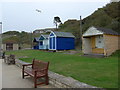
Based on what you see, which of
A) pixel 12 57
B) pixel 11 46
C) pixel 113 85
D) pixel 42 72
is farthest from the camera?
pixel 11 46

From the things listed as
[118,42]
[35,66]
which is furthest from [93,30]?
[35,66]

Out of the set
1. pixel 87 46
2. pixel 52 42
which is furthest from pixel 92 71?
pixel 52 42

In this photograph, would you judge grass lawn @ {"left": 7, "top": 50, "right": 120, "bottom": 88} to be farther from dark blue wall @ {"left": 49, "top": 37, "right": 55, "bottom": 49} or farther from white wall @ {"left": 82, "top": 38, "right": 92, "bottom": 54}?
dark blue wall @ {"left": 49, "top": 37, "right": 55, "bottom": 49}

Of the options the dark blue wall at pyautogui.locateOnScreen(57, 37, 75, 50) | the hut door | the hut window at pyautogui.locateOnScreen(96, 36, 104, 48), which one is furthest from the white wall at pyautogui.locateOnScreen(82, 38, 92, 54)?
the hut door

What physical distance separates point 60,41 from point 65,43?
1.15m

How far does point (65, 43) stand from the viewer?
22.1 metres

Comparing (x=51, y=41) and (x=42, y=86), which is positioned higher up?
(x=51, y=41)

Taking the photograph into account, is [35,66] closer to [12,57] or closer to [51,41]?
[12,57]

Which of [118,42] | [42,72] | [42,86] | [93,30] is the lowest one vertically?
[42,86]

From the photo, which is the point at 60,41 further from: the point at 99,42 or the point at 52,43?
the point at 99,42

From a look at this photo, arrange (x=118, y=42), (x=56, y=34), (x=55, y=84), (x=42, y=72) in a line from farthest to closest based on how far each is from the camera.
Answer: (x=56, y=34), (x=118, y=42), (x=42, y=72), (x=55, y=84)

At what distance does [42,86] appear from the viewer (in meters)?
4.99

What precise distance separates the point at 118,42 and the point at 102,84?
Answer: 34.7 ft

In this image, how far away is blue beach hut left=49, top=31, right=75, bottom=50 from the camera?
835 inches
